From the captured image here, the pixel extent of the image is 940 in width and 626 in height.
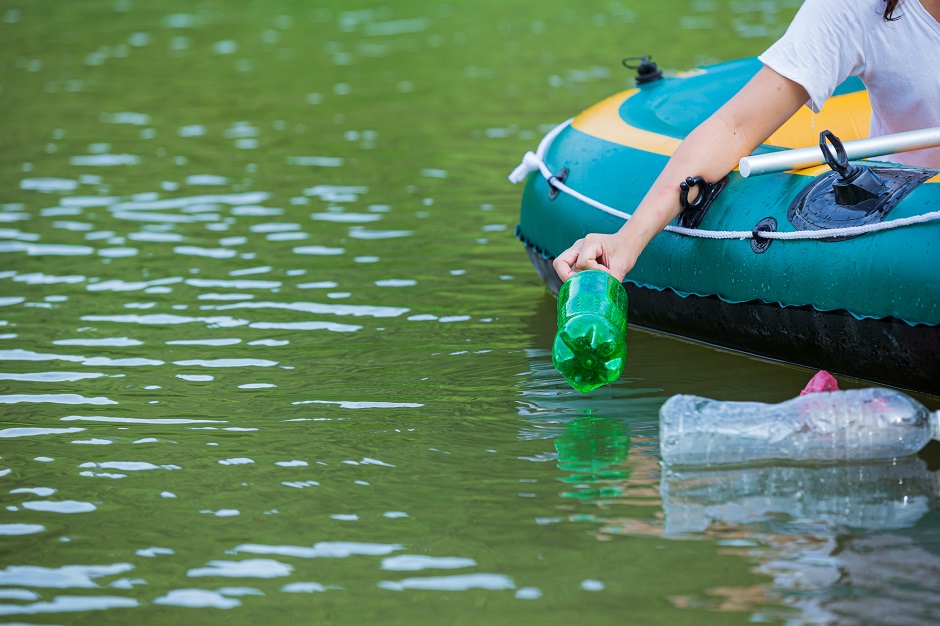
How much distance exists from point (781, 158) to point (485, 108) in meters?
4.77

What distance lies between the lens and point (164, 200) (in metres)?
5.65

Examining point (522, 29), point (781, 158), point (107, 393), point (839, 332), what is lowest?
point (522, 29)

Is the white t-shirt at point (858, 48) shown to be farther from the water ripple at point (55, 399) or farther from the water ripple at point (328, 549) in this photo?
the water ripple at point (55, 399)

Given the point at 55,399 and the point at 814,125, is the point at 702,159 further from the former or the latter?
the point at 55,399

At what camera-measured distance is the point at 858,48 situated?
285 cm

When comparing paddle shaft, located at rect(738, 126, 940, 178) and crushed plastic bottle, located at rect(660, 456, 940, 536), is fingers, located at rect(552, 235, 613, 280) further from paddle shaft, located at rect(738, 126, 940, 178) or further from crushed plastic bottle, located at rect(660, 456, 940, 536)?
crushed plastic bottle, located at rect(660, 456, 940, 536)

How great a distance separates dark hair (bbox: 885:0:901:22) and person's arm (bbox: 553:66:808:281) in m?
0.24

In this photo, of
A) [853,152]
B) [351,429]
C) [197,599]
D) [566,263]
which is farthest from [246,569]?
[853,152]

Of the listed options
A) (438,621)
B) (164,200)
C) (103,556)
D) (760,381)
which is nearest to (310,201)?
(164,200)

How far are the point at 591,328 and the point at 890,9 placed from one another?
982mm

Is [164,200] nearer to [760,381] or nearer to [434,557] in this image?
[760,381]

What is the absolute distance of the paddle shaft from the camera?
282cm

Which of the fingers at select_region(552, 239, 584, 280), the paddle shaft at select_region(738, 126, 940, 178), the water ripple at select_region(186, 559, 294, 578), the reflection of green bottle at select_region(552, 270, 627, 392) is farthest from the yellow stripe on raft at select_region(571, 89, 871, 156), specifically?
the water ripple at select_region(186, 559, 294, 578)

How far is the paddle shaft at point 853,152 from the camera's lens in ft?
9.26
